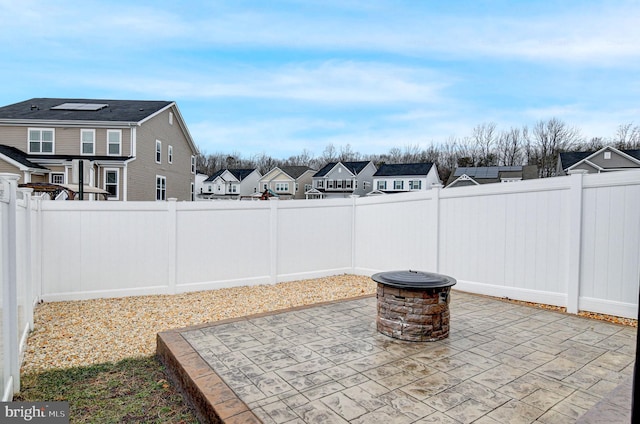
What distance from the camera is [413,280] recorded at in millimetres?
3891

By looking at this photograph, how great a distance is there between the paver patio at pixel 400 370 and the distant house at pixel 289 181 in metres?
37.8

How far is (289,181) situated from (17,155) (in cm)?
2776

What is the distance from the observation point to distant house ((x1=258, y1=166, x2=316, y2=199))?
42188 mm

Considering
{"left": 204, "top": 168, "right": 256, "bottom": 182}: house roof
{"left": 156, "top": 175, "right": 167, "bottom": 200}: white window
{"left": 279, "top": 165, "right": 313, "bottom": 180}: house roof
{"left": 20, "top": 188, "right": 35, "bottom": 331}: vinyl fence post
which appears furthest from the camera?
{"left": 204, "top": 168, "right": 256, "bottom": 182}: house roof

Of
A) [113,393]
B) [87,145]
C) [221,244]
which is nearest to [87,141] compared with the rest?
[87,145]

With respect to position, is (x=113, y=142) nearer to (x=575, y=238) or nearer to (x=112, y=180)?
(x=112, y=180)

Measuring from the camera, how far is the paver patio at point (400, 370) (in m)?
2.46

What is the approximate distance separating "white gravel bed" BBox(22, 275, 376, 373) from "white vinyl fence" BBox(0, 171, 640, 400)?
340mm

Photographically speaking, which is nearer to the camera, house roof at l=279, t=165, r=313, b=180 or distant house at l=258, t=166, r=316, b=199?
distant house at l=258, t=166, r=316, b=199

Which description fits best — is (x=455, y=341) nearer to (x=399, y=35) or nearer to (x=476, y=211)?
(x=476, y=211)

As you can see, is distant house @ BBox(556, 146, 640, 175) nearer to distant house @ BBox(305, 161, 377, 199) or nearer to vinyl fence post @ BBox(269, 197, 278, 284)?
distant house @ BBox(305, 161, 377, 199)

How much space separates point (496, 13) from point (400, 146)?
4687 cm

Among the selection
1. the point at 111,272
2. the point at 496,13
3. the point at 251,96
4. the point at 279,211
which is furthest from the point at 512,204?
the point at 251,96

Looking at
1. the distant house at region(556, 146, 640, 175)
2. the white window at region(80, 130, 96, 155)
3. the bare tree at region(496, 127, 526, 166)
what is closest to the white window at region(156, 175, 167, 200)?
the white window at region(80, 130, 96, 155)
